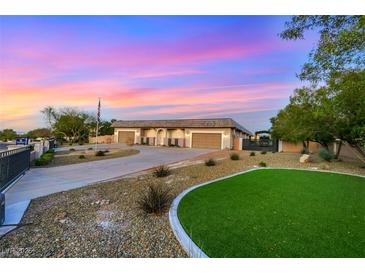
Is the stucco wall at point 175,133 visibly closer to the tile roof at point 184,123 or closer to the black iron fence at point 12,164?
the tile roof at point 184,123

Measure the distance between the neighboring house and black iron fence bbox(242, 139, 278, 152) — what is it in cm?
187

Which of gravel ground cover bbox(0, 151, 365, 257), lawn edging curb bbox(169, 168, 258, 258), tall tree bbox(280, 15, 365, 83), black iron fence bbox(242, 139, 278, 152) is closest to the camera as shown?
lawn edging curb bbox(169, 168, 258, 258)

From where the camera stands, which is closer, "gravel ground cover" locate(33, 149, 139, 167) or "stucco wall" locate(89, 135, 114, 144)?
"gravel ground cover" locate(33, 149, 139, 167)

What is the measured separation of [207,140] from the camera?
98.1 feet

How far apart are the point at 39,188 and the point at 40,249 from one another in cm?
449

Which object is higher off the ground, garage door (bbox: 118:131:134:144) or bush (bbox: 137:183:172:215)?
garage door (bbox: 118:131:134:144)

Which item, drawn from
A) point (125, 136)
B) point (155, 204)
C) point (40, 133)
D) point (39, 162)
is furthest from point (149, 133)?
point (155, 204)

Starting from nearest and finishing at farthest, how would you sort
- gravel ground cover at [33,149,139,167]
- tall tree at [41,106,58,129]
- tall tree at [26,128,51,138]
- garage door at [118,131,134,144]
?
gravel ground cover at [33,149,139,167], garage door at [118,131,134,144], tall tree at [41,106,58,129], tall tree at [26,128,51,138]

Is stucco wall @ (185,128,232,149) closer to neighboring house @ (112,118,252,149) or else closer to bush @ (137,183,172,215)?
neighboring house @ (112,118,252,149)

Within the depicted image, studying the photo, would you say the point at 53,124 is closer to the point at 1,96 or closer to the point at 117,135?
the point at 117,135

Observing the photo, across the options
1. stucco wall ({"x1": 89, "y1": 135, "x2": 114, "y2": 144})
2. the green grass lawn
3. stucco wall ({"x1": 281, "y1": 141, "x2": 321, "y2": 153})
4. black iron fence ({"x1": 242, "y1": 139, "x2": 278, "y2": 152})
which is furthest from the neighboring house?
the green grass lawn

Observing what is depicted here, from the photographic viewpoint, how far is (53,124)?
41.8 metres

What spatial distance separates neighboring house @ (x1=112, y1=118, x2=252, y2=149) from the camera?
2883cm
